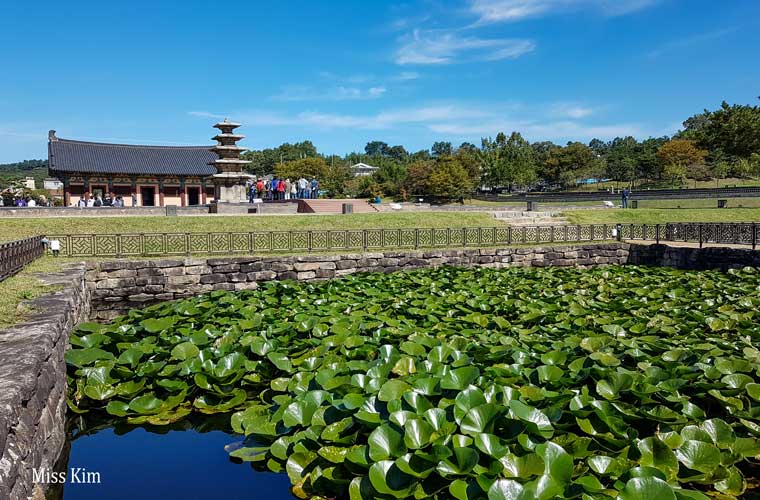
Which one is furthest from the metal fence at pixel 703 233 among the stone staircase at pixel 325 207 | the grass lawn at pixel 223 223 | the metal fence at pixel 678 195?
the metal fence at pixel 678 195

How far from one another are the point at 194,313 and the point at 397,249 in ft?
23.5

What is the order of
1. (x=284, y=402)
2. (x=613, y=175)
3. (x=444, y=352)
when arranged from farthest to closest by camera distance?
(x=613, y=175) → (x=444, y=352) → (x=284, y=402)

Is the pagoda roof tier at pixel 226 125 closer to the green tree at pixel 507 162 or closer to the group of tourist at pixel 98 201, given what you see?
the group of tourist at pixel 98 201

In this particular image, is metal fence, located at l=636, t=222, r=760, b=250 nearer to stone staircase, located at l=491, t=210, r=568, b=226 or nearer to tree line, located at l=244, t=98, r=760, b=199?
stone staircase, located at l=491, t=210, r=568, b=226

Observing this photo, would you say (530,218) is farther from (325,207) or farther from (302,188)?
(302,188)

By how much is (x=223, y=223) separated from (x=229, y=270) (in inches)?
202

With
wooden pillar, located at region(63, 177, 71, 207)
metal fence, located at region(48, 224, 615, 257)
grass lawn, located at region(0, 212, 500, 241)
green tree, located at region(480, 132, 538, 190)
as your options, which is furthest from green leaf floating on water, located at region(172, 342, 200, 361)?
green tree, located at region(480, 132, 538, 190)

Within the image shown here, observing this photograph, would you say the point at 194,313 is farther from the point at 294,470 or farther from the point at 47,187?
the point at 47,187

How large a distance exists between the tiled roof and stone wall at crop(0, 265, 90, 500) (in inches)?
1148

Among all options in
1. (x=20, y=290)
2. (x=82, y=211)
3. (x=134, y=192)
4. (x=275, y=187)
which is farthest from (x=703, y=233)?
(x=134, y=192)

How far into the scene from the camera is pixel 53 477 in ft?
Answer: 13.3

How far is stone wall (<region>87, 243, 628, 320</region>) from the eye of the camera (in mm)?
11203

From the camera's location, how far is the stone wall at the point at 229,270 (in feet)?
36.8

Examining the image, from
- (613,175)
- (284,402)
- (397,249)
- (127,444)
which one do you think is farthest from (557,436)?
(613,175)
